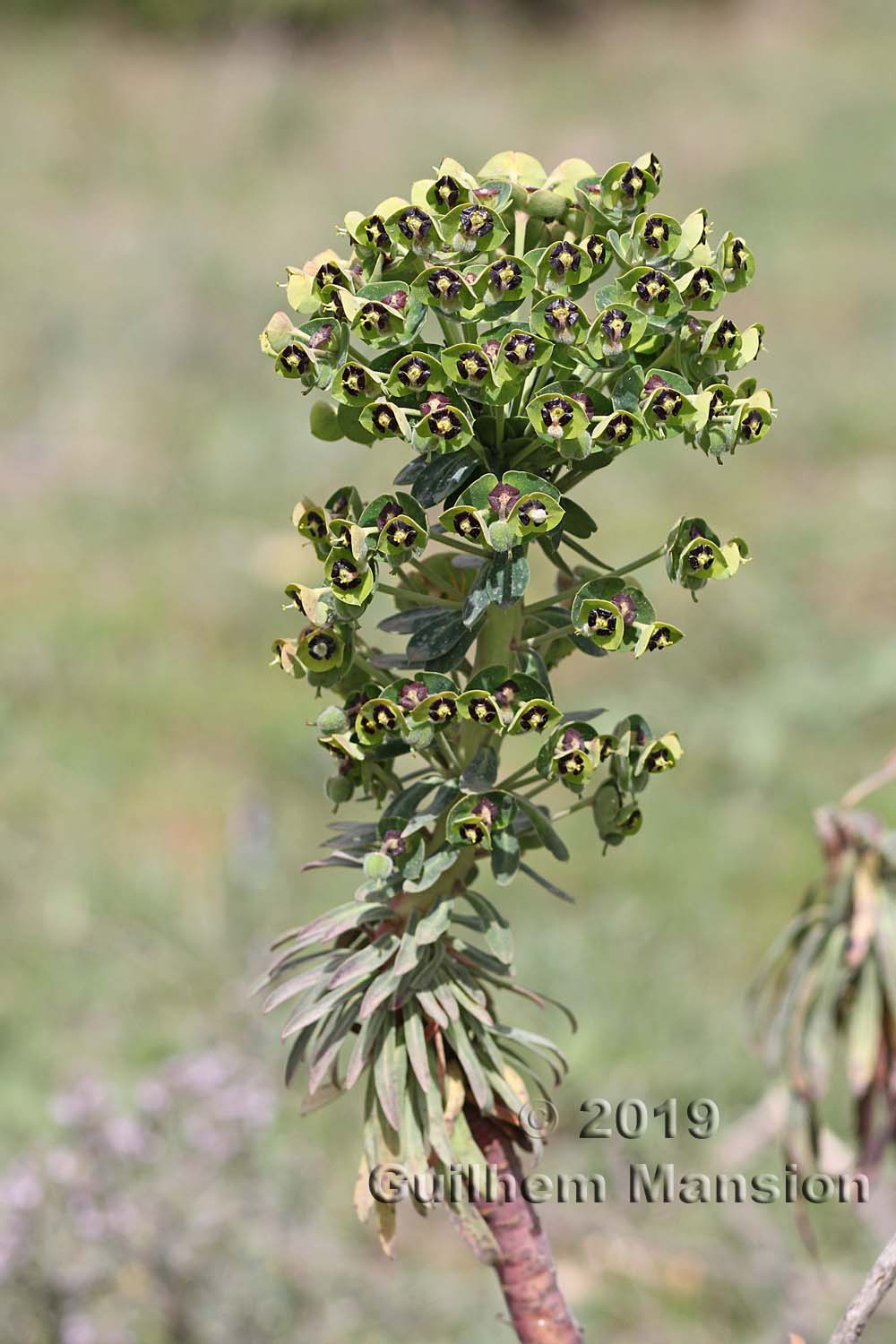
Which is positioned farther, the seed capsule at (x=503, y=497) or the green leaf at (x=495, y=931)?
the green leaf at (x=495, y=931)

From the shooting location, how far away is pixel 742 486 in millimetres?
8367

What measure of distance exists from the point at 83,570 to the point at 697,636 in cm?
315

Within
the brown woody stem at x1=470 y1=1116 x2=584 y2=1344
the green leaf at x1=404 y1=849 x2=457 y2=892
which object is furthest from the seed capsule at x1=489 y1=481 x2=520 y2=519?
the brown woody stem at x1=470 y1=1116 x2=584 y2=1344

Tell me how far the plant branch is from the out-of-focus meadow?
6.15 ft

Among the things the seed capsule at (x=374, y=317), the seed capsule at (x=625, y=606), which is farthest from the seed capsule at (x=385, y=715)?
the seed capsule at (x=374, y=317)

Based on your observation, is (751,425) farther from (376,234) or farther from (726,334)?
(376,234)

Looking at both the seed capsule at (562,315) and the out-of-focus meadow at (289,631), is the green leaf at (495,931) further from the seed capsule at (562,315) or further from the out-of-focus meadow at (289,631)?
the out-of-focus meadow at (289,631)

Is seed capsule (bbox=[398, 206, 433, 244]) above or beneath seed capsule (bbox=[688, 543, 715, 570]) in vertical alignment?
above

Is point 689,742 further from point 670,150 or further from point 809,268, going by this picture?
point 670,150

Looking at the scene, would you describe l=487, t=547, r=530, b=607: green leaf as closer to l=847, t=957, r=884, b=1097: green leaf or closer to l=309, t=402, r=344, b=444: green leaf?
l=309, t=402, r=344, b=444: green leaf

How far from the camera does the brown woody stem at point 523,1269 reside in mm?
1341

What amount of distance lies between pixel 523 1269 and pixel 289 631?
5136 millimetres

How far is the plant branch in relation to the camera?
48.8 inches

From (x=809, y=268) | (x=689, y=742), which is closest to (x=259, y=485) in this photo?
(x=689, y=742)
